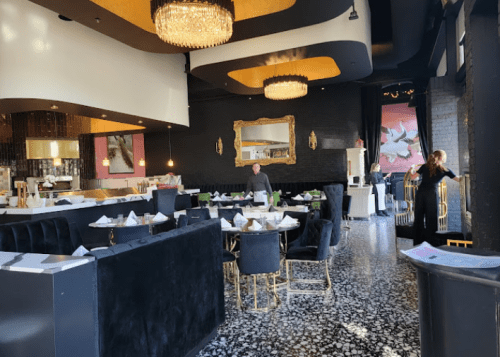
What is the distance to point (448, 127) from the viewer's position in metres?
6.91

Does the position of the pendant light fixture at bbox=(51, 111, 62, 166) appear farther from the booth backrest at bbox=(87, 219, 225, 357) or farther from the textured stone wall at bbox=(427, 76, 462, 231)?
the textured stone wall at bbox=(427, 76, 462, 231)

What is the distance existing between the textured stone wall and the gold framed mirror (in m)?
4.67

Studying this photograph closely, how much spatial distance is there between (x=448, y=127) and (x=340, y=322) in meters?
5.22

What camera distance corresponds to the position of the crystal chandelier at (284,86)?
7445 millimetres

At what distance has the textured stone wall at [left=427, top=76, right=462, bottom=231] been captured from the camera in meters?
6.83

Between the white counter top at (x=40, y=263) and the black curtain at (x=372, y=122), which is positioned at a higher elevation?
the black curtain at (x=372, y=122)

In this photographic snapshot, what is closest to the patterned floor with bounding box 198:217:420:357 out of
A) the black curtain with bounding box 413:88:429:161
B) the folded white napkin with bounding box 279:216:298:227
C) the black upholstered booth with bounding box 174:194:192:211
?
the folded white napkin with bounding box 279:216:298:227

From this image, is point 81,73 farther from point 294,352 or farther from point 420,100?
point 420,100

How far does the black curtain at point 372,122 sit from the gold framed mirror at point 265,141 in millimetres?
2173

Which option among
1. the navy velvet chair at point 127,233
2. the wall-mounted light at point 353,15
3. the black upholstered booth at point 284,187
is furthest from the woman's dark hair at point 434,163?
the black upholstered booth at point 284,187

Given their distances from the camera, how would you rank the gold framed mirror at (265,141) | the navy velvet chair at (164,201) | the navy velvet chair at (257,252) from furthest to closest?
1. the gold framed mirror at (265,141)
2. the navy velvet chair at (164,201)
3. the navy velvet chair at (257,252)

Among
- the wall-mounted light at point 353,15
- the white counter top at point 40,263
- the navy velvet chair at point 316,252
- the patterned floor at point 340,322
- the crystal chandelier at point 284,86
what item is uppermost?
the wall-mounted light at point 353,15

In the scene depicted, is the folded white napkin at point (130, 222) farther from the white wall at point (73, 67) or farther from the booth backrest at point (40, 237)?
the white wall at point (73, 67)

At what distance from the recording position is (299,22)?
5918 millimetres
